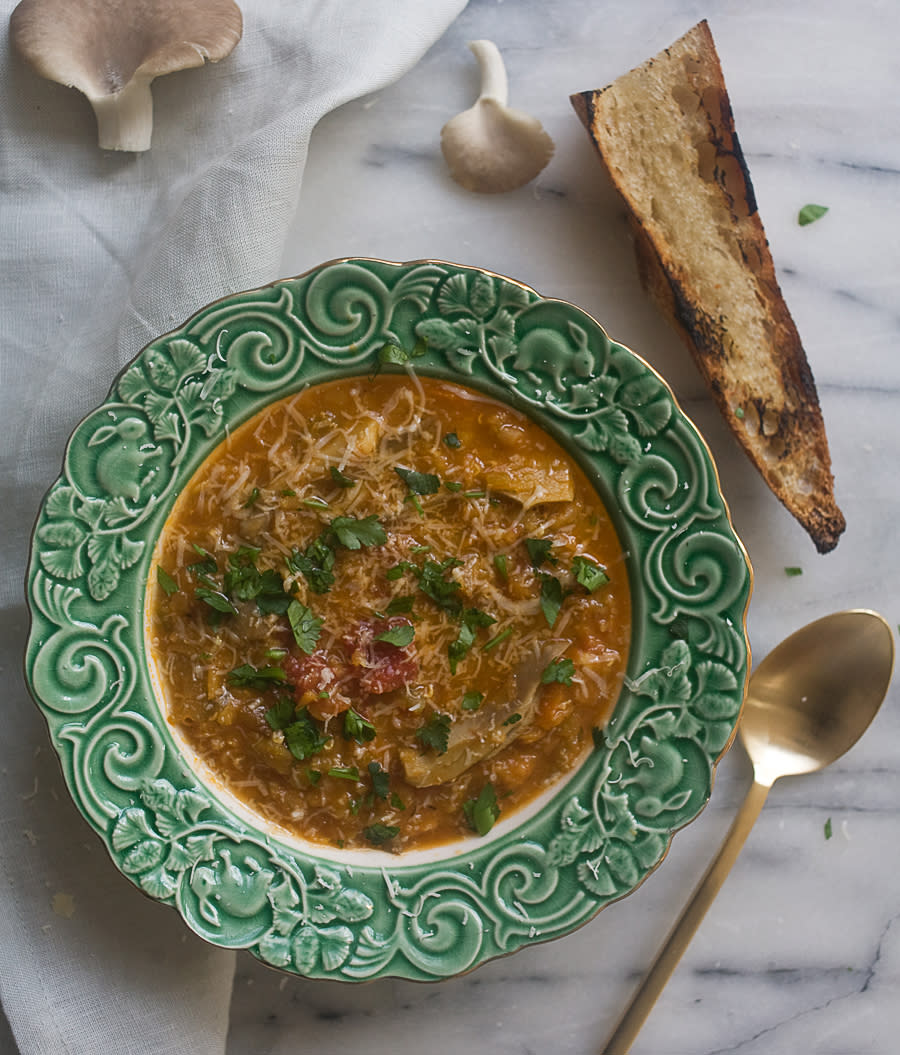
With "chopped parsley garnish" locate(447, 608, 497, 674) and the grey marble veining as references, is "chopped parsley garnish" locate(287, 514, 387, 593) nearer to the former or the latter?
"chopped parsley garnish" locate(447, 608, 497, 674)

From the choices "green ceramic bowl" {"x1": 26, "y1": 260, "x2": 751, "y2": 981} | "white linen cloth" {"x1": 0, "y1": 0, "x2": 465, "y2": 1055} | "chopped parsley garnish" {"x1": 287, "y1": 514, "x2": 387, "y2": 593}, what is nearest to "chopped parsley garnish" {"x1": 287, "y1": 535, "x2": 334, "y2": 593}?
"chopped parsley garnish" {"x1": 287, "y1": 514, "x2": 387, "y2": 593}

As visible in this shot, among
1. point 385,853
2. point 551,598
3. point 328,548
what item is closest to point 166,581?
point 328,548

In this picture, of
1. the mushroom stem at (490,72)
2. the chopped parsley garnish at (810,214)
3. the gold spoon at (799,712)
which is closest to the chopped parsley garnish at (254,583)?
the gold spoon at (799,712)

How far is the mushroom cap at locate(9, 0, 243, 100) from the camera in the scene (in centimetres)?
322

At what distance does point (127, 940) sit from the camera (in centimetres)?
326

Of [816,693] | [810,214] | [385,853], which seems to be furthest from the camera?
[810,214]

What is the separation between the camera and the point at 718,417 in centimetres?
350

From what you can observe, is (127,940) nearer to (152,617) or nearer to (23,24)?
(152,617)

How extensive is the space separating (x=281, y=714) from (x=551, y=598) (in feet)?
3.13

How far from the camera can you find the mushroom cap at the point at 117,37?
3.22 metres

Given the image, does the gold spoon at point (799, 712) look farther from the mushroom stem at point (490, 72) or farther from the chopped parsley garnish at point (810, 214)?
the mushroom stem at point (490, 72)

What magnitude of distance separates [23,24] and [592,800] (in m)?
3.34

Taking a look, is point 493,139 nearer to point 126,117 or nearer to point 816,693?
point 126,117

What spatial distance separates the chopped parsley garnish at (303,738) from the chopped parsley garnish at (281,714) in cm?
2
